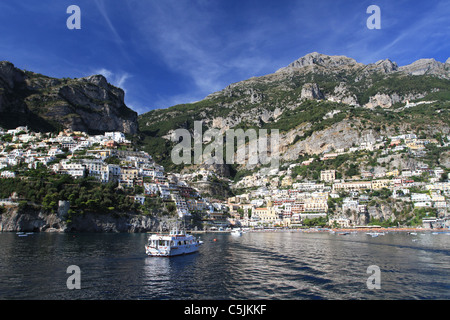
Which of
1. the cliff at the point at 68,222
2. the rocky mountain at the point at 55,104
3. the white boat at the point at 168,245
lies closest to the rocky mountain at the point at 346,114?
the rocky mountain at the point at 55,104

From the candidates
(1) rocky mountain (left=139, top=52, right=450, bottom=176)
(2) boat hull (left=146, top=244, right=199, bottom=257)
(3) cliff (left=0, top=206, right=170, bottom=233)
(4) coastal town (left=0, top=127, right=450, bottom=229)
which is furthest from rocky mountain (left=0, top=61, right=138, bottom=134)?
(2) boat hull (left=146, top=244, right=199, bottom=257)

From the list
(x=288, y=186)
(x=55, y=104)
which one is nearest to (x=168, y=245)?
(x=288, y=186)

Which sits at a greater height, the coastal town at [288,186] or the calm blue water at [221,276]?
the coastal town at [288,186]

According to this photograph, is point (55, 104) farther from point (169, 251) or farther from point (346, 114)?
point (346, 114)

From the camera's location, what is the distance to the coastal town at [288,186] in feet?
249

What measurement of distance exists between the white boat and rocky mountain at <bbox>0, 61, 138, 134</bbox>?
10359cm

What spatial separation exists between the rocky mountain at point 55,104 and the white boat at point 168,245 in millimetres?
103586

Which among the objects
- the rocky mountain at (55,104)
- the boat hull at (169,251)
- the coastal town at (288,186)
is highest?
the rocky mountain at (55,104)

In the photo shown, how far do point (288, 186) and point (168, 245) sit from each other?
308ft

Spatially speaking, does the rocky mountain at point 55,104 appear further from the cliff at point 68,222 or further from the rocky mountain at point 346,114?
the cliff at point 68,222

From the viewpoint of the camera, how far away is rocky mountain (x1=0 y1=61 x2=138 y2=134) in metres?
109

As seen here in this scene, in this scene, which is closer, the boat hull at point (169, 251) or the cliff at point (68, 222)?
the boat hull at point (169, 251)

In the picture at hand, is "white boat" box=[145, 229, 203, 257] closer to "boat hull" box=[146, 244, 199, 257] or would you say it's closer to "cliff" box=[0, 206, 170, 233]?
"boat hull" box=[146, 244, 199, 257]
